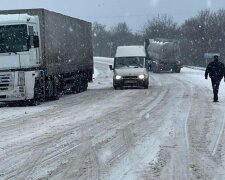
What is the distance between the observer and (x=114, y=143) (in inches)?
409

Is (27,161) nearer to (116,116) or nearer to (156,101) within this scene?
(116,116)

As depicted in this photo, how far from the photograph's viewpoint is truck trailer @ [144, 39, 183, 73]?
48.8 meters

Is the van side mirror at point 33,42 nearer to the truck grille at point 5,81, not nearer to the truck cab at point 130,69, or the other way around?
the truck grille at point 5,81

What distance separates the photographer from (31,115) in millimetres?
16078

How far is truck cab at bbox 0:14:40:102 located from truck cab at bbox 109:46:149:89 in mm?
8577

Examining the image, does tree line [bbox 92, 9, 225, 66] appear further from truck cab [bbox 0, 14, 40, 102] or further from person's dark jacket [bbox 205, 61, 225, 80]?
truck cab [bbox 0, 14, 40, 102]

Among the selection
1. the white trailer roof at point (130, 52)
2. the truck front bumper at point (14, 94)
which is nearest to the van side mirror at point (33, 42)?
the truck front bumper at point (14, 94)

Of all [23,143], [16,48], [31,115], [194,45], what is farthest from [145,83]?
[194,45]

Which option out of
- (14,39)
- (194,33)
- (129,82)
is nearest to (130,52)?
(129,82)

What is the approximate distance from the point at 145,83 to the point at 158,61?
2136 cm

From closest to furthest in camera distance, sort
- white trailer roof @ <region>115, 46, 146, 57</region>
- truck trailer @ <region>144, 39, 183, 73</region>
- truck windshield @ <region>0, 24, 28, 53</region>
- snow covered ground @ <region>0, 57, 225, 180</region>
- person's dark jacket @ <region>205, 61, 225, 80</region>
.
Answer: snow covered ground @ <region>0, 57, 225, 180</region>, truck windshield @ <region>0, 24, 28, 53</region>, person's dark jacket @ <region>205, 61, 225, 80</region>, white trailer roof @ <region>115, 46, 146, 57</region>, truck trailer @ <region>144, 39, 183, 73</region>

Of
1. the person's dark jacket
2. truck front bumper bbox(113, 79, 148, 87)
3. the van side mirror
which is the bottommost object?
truck front bumper bbox(113, 79, 148, 87)

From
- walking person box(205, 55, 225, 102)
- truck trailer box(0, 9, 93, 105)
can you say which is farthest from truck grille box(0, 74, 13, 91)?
walking person box(205, 55, 225, 102)

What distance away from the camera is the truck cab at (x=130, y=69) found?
2775cm
